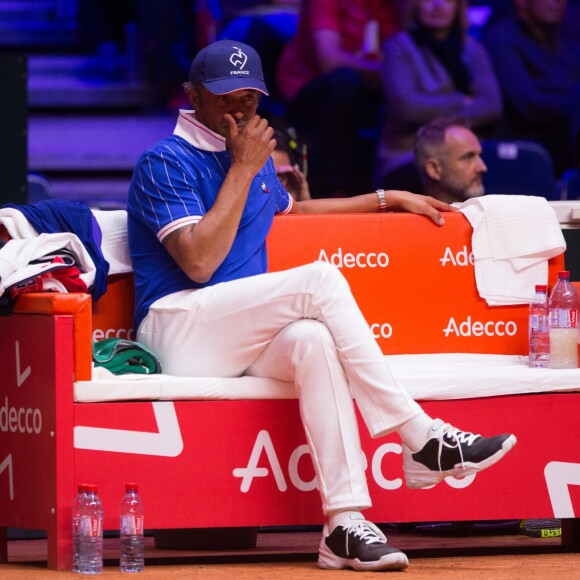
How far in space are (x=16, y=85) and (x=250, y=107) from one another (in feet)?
4.51

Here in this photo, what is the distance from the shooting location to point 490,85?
6.82 m

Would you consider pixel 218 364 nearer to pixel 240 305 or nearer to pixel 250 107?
pixel 240 305

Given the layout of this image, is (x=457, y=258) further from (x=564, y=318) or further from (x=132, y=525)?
(x=132, y=525)

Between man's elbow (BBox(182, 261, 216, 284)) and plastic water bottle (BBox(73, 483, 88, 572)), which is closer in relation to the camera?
plastic water bottle (BBox(73, 483, 88, 572))

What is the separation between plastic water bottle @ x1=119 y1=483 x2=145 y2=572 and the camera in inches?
132

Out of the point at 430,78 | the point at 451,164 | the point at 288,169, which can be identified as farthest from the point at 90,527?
the point at 430,78

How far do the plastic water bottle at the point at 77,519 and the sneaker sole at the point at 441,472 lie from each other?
76 cm

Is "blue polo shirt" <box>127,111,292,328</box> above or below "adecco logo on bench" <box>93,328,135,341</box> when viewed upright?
above

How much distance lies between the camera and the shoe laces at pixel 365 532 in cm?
335

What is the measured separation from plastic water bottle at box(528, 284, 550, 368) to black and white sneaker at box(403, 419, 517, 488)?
2.18 ft

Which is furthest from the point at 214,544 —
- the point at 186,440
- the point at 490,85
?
the point at 490,85

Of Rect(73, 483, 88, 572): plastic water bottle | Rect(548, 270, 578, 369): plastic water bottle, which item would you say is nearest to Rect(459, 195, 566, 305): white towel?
Rect(548, 270, 578, 369): plastic water bottle

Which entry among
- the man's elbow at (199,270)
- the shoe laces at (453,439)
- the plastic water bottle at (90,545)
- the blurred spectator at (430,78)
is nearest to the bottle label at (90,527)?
the plastic water bottle at (90,545)

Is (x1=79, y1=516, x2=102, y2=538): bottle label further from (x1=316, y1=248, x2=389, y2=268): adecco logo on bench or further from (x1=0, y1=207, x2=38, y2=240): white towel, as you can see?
(x1=316, y1=248, x2=389, y2=268): adecco logo on bench
